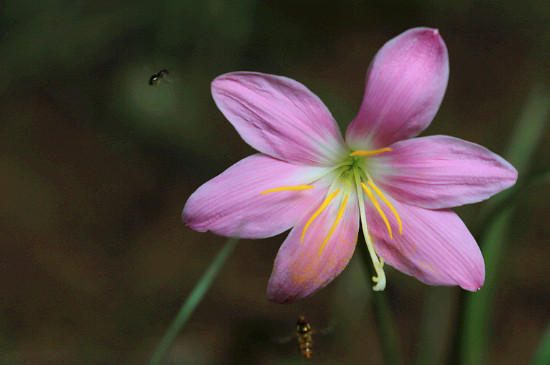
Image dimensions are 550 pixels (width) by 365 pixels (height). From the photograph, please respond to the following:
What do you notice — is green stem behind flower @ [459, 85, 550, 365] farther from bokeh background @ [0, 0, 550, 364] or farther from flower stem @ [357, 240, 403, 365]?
bokeh background @ [0, 0, 550, 364]

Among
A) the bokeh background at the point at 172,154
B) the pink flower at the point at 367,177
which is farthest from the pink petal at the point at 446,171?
the bokeh background at the point at 172,154

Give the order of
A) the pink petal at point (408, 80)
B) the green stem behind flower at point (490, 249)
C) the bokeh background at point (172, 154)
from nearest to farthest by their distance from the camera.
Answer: the pink petal at point (408, 80) → the green stem behind flower at point (490, 249) → the bokeh background at point (172, 154)

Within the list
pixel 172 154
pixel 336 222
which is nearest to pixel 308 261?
pixel 336 222

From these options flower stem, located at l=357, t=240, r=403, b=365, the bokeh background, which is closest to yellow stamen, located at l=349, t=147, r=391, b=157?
flower stem, located at l=357, t=240, r=403, b=365

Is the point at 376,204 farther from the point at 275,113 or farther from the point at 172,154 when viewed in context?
the point at 172,154

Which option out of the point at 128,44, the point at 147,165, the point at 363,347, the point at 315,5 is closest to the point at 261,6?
the point at 315,5

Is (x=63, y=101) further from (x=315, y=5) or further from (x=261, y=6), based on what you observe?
(x=315, y=5)

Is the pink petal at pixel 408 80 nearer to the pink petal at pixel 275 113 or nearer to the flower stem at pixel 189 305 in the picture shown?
the pink petal at pixel 275 113
